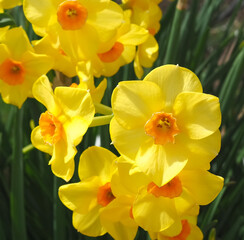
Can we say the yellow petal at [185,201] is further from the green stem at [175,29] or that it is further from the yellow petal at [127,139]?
the green stem at [175,29]

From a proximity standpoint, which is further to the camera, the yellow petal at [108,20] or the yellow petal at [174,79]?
the yellow petal at [108,20]

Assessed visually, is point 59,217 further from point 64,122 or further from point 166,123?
point 166,123

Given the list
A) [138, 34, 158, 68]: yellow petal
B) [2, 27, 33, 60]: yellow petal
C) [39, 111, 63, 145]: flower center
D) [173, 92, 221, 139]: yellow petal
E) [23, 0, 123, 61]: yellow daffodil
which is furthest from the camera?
[138, 34, 158, 68]: yellow petal

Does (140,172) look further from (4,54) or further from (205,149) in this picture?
(4,54)

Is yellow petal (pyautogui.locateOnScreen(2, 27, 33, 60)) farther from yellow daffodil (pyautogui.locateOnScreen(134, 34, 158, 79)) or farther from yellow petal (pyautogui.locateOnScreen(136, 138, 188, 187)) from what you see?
yellow petal (pyautogui.locateOnScreen(136, 138, 188, 187))

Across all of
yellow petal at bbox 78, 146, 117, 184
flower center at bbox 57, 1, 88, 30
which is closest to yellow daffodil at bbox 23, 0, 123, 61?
flower center at bbox 57, 1, 88, 30

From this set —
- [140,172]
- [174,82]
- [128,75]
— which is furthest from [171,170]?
[128,75]

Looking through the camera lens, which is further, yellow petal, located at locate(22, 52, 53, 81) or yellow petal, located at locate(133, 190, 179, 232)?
yellow petal, located at locate(22, 52, 53, 81)

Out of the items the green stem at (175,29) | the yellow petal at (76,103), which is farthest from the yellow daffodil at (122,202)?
the green stem at (175,29)
